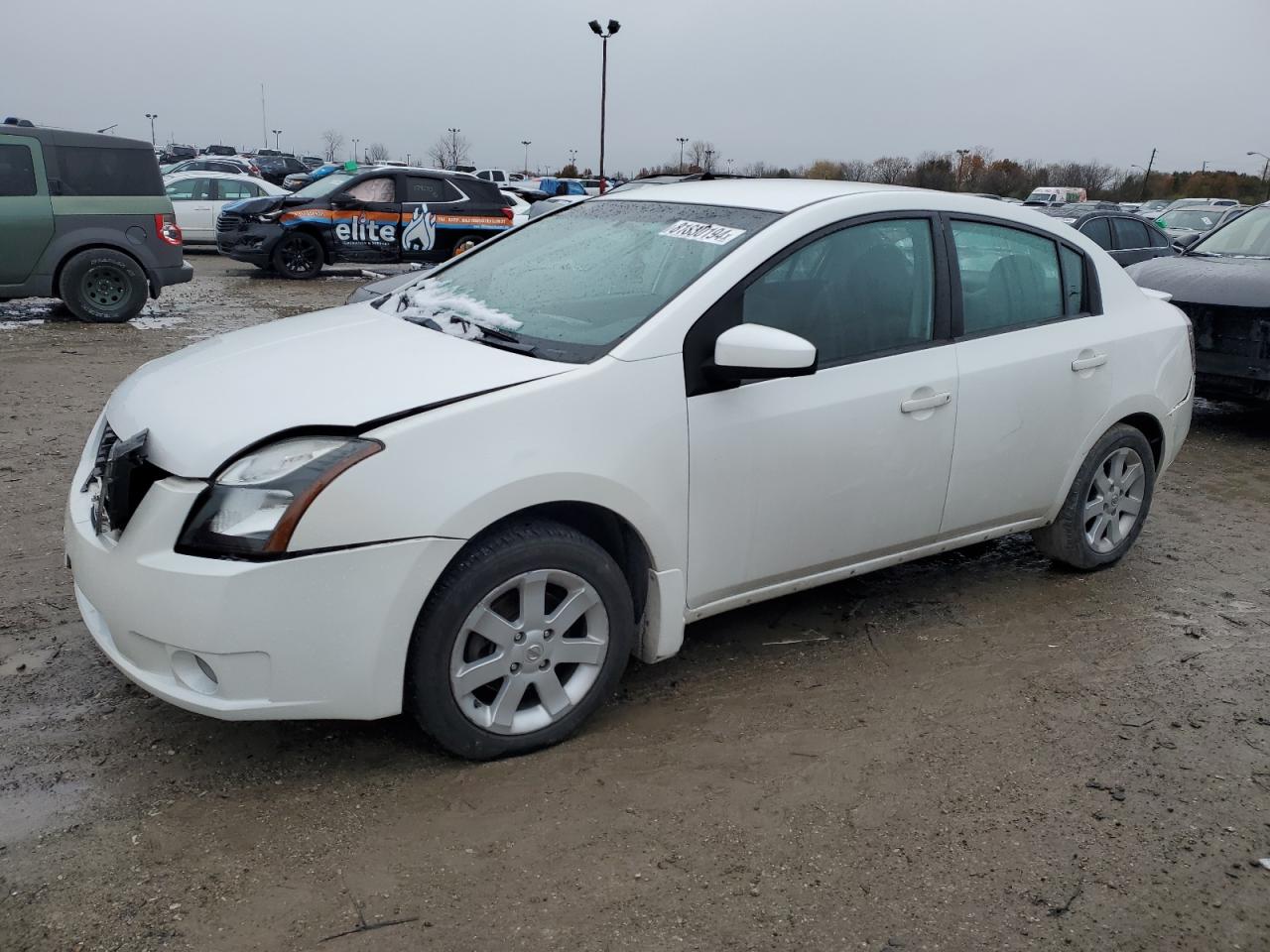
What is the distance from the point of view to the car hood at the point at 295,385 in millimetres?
2809

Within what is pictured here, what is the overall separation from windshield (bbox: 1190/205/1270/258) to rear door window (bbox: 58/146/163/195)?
401 inches

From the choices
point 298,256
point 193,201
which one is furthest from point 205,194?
point 298,256

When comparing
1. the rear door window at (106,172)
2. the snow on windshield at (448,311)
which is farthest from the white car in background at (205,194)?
the snow on windshield at (448,311)

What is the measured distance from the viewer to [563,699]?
3.15 metres

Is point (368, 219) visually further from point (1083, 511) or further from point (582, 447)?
point (582, 447)

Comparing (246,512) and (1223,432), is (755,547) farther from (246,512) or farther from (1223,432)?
(1223,432)

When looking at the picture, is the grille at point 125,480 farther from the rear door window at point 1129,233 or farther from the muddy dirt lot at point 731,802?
the rear door window at point 1129,233

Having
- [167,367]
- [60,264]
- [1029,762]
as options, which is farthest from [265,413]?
[60,264]

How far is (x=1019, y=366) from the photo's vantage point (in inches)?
159

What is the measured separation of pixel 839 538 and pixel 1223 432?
19.2 ft

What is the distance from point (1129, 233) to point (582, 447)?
12.7 m

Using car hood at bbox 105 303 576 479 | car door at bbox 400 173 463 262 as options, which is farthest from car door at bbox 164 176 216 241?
car hood at bbox 105 303 576 479

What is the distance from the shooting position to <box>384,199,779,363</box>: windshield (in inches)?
133

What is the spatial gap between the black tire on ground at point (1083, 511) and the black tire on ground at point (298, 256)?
13671 mm
